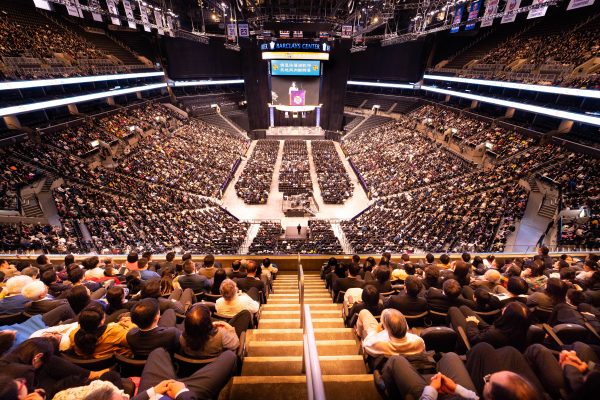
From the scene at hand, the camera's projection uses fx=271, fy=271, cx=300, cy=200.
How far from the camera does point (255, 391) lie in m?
2.67

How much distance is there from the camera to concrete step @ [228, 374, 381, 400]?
2.65 m

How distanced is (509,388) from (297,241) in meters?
15.2

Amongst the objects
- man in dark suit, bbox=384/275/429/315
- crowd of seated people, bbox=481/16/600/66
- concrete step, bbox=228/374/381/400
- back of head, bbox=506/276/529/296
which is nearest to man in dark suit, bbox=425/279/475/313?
man in dark suit, bbox=384/275/429/315

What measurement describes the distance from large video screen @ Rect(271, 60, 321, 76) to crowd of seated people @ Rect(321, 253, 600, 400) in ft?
136

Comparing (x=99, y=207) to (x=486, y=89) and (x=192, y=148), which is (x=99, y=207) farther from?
(x=486, y=89)

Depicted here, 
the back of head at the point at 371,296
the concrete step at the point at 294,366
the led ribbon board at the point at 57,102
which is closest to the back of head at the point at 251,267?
the concrete step at the point at 294,366

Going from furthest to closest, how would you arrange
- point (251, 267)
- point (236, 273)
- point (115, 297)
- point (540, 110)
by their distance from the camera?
1. point (540, 110)
2. point (236, 273)
3. point (251, 267)
4. point (115, 297)

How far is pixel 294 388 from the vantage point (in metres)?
2.73

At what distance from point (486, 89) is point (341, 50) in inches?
768

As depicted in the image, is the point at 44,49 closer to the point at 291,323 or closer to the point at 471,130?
the point at 291,323

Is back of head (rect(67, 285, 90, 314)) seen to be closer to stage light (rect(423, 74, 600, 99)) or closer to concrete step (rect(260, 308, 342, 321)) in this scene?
concrete step (rect(260, 308, 342, 321))

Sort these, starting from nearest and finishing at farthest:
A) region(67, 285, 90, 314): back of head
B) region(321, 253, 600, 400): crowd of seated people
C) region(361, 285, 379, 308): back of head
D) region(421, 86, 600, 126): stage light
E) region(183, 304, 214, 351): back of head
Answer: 1. region(321, 253, 600, 400): crowd of seated people
2. region(183, 304, 214, 351): back of head
3. region(67, 285, 90, 314): back of head
4. region(361, 285, 379, 308): back of head
5. region(421, 86, 600, 126): stage light

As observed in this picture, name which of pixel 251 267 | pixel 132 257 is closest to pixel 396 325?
pixel 251 267

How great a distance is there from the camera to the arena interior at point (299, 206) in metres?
2.63
